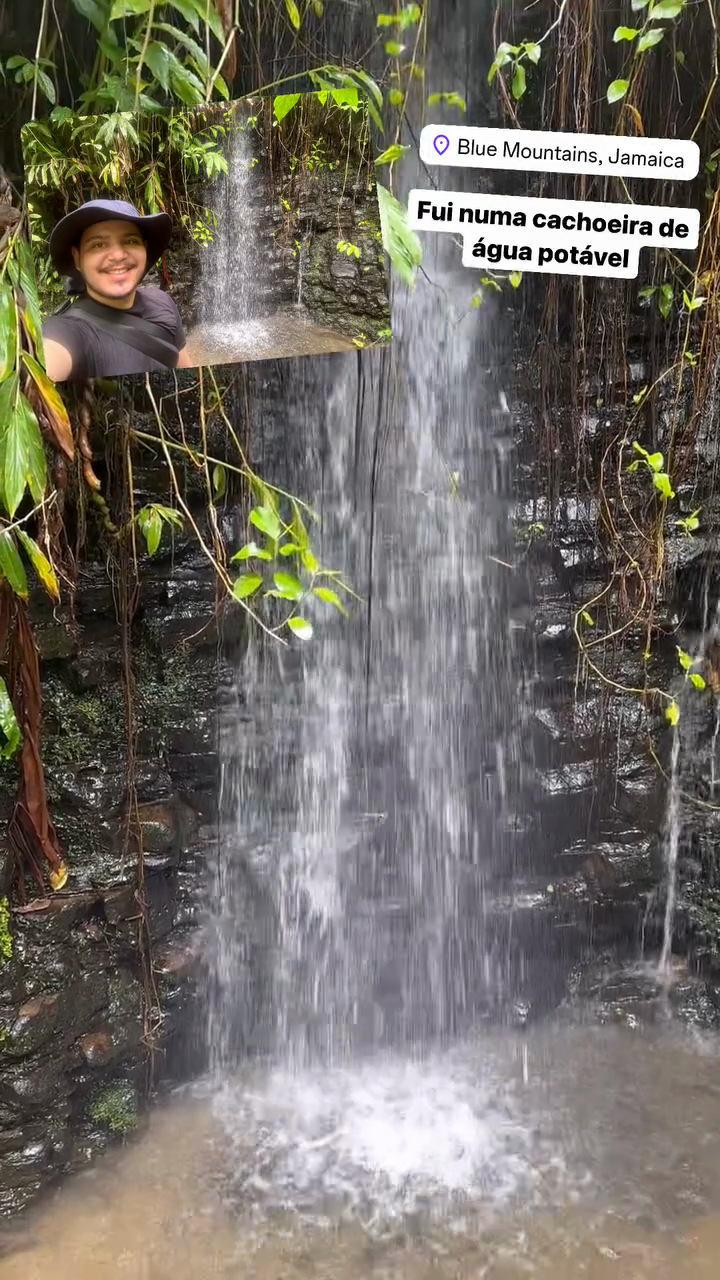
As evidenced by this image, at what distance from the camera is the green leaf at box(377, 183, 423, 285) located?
64.7 inches

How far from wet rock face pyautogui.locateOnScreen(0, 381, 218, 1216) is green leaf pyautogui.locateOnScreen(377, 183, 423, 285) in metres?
1.20

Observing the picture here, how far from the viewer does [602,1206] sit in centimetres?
231

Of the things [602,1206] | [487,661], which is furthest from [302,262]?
[602,1206]

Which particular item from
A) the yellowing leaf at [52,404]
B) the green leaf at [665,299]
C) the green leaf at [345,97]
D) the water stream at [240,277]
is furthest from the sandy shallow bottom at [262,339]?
the green leaf at [665,299]

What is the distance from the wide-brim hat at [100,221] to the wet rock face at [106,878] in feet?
3.78

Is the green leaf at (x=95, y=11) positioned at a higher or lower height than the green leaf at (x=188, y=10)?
higher

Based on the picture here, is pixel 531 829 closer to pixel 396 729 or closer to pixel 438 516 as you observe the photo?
pixel 396 729

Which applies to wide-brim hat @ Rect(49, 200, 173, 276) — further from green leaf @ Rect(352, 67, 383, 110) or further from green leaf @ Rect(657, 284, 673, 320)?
green leaf @ Rect(657, 284, 673, 320)

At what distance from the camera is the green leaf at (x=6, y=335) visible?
144 cm

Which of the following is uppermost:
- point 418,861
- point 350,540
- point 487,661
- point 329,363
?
point 329,363

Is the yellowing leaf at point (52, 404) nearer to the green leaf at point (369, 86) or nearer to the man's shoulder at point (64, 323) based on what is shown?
the man's shoulder at point (64, 323)

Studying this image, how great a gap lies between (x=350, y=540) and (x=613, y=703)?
3.40 ft

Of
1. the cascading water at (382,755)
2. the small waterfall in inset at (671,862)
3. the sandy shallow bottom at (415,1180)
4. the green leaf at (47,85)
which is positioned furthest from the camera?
the small waterfall in inset at (671,862)

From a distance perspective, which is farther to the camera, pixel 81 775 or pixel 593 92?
pixel 81 775
